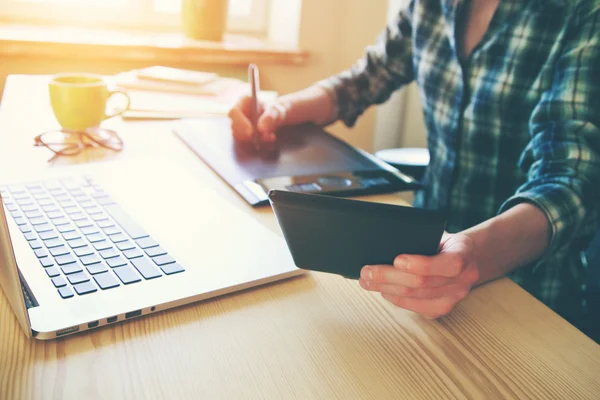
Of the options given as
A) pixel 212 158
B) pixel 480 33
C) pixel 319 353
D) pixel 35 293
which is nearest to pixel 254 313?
pixel 319 353

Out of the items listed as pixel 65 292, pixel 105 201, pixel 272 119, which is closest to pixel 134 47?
pixel 272 119

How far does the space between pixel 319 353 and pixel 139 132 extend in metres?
0.67

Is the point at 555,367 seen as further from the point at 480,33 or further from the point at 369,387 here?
the point at 480,33

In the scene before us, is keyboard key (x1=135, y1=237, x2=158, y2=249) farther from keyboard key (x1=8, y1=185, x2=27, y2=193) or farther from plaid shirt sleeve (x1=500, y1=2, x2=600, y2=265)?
plaid shirt sleeve (x1=500, y1=2, x2=600, y2=265)

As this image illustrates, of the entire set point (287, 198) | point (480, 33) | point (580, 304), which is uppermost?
point (480, 33)

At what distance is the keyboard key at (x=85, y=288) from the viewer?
49 cm

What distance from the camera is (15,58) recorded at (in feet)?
4.93

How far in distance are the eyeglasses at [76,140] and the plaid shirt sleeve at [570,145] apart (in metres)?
0.63

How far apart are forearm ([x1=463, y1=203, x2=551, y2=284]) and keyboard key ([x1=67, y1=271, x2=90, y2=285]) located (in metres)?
0.40

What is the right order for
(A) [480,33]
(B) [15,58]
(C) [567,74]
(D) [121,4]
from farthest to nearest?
(D) [121,4]
(B) [15,58]
(A) [480,33]
(C) [567,74]

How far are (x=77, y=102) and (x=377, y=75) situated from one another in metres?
0.65

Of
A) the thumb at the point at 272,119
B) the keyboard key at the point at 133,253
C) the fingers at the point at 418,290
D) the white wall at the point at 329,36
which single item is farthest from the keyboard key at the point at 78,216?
the white wall at the point at 329,36

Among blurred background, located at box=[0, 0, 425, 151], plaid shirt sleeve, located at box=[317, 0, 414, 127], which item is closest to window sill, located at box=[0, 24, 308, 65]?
blurred background, located at box=[0, 0, 425, 151]

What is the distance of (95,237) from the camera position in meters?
0.58
